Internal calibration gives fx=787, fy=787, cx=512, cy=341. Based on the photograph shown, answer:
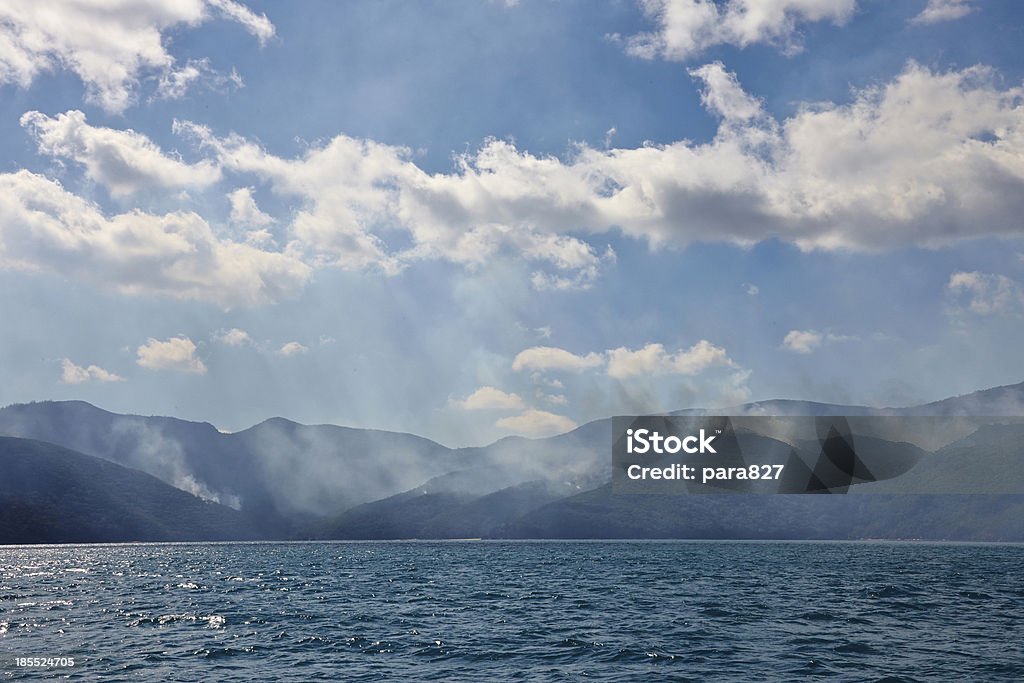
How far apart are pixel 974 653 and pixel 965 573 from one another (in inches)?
4402

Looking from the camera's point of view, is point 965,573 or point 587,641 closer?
point 587,641

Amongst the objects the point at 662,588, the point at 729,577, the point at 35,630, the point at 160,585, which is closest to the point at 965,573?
the point at 729,577

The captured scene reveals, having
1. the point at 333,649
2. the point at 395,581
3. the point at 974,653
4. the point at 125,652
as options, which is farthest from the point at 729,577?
the point at 125,652

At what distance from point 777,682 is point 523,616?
33952mm

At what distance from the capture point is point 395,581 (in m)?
126

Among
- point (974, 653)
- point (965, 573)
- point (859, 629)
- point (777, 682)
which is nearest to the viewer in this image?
point (777, 682)

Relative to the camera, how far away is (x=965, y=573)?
484ft

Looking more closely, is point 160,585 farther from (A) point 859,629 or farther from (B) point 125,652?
(A) point 859,629

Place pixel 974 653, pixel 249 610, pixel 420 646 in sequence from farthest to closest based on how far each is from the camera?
pixel 249 610 < pixel 420 646 < pixel 974 653

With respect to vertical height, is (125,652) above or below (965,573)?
above

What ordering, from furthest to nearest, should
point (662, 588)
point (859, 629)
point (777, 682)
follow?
point (662, 588) → point (859, 629) → point (777, 682)

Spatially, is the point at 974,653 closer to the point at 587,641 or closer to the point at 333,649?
the point at 587,641

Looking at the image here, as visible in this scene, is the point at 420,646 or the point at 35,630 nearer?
the point at 420,646

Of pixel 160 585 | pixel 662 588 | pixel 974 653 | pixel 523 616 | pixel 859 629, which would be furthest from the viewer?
pixel 160 585
